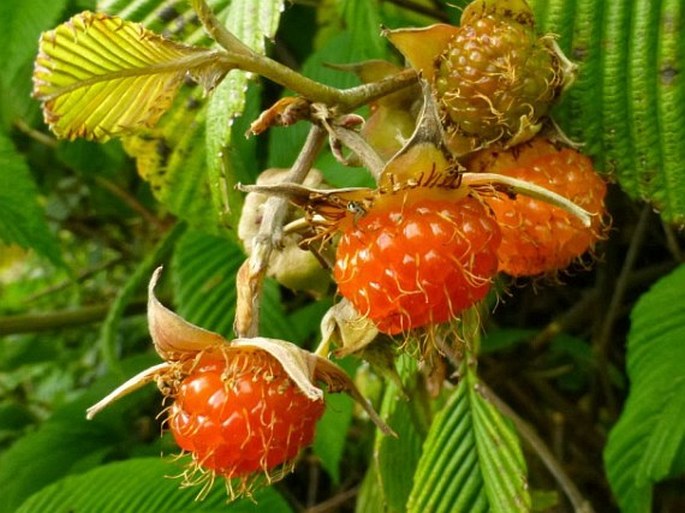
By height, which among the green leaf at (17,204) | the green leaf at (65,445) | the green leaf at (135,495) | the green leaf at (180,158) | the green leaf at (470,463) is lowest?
the green leaf at (65,445)

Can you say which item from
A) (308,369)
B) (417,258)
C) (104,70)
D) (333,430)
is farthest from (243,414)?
(333,430)

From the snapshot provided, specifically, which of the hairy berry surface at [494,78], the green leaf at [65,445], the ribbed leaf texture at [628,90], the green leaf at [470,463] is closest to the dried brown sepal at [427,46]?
the hairy berry surface at [494,78]

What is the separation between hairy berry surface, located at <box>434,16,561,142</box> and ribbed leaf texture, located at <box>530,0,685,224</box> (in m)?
0.08

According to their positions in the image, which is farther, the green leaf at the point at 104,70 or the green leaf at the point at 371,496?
the green leaf at the point at 371,496

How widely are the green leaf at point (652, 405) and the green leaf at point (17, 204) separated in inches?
32.4

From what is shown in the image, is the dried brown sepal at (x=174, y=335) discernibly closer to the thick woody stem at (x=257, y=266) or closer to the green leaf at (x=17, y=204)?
the thick woody stem at (x=257, y=266)

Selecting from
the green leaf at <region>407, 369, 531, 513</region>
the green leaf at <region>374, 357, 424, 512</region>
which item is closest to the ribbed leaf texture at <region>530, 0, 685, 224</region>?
the green leaf at <region>407, 369, 531, 513</region>

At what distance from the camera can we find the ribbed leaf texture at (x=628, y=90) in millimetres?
849

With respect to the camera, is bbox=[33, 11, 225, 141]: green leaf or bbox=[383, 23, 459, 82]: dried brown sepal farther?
bbox=[383, 23, 459, 82]: dried brown sepal

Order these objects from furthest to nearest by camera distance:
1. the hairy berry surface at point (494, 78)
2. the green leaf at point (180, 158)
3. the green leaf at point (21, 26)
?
1. the green leaf at point (21, 26)
2. the green leaf at point (180, 158)
3. the hairy berry surface at point (494, 78)

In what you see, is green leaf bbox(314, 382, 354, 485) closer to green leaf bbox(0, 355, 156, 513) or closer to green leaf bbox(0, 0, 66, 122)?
green leaf bbox(0, 355, 156, 513)

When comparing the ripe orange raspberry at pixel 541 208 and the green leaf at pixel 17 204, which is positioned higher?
the ripe orange raspberry at pixel 541 208

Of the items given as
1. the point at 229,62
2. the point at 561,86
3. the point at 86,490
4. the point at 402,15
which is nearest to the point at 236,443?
the point at 229,62

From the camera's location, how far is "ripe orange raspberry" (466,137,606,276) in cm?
78
